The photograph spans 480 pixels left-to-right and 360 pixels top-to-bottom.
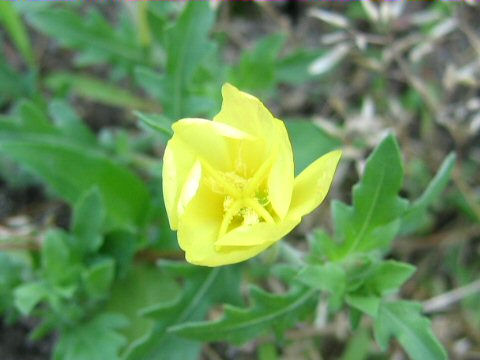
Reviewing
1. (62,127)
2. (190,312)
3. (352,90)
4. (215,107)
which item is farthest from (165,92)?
(352,90)

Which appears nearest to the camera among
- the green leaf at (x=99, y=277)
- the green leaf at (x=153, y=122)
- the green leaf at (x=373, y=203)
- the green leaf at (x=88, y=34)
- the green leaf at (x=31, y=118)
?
the green leaf at (x=153, y=122)

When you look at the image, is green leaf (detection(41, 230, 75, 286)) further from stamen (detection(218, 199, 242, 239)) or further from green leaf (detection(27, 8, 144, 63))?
green leaf (detection(27, 8, 144, 63))

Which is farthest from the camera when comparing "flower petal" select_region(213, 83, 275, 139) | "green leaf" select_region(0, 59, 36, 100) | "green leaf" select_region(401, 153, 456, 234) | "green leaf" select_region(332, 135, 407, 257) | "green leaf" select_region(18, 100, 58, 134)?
"green leaf" select_region(0, 59, 36, 100)

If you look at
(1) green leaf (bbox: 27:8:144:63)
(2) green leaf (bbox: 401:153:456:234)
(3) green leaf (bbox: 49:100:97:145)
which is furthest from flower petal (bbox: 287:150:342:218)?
(1) green leaf (bbox: 27:8:144:63)

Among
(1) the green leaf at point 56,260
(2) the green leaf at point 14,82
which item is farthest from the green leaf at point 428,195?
(2) the green leaf at point 14,82

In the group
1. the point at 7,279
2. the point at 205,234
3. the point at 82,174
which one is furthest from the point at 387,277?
the point at 7,279

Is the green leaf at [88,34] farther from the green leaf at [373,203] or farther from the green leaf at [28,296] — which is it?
the green leaf at [373,203]

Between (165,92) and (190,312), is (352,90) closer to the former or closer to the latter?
(165,92)
